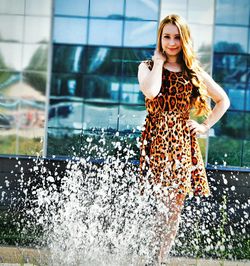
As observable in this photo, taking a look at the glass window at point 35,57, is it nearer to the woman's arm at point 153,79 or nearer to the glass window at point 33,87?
the glass window at point 33,87

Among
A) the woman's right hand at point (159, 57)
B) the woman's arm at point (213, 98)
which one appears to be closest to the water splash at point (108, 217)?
the woman's arm at point (213, 98)

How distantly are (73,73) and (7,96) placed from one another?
1021mm

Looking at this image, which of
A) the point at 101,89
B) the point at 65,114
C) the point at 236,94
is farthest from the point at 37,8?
the point at 236,94

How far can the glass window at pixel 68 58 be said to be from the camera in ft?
29.2

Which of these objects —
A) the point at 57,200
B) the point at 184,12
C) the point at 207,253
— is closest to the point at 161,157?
the point at 207,253

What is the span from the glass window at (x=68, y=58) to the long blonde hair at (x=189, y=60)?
532 centimetres

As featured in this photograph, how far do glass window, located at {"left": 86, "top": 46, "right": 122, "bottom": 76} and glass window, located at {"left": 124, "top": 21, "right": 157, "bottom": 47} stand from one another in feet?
1.09

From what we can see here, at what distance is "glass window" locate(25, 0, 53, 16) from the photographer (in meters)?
8.09

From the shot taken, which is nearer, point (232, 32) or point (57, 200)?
point (57, 200)

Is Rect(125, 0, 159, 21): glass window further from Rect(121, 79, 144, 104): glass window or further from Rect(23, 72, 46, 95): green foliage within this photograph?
Rect(23, 72, 46, 95): green foliage

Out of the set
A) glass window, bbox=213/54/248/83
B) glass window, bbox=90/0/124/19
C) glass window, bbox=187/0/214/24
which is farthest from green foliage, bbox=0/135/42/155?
glass window, bbox=213/54/248/83

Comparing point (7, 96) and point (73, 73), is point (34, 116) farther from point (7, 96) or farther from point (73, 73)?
point (73, 73)

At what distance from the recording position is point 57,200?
17.5 feet

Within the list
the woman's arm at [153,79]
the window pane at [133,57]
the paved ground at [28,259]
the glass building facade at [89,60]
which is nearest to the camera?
the woman's arm at [153,79]
